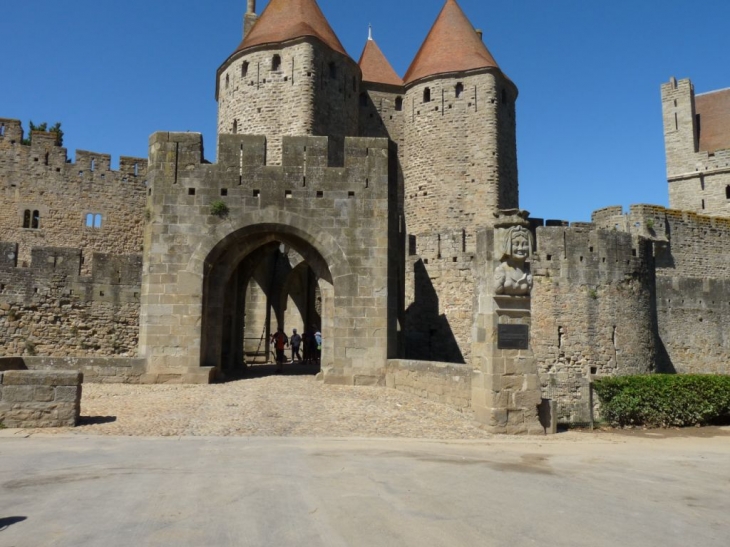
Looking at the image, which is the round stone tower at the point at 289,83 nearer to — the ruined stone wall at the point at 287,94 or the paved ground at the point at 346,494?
the ruined stone wall at the point at 287,94

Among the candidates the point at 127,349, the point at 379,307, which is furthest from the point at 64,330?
the point at 379,307

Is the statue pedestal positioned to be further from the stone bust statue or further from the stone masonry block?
the stone masonry block

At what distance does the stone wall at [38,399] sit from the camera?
7.92 m

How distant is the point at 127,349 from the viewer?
16.0 metres

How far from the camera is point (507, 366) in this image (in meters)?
8.51

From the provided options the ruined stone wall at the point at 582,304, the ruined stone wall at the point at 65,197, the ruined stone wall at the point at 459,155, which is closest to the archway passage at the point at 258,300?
the ruined stone wall at the point at 582,304

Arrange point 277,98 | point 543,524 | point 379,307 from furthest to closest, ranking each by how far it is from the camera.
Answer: point 277,98, point 379,307, point 543,524

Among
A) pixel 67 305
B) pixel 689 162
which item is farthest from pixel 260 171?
pixel 689 162

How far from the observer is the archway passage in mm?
13406

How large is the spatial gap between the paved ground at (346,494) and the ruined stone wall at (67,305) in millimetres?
8653

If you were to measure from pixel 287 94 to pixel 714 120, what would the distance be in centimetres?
2880

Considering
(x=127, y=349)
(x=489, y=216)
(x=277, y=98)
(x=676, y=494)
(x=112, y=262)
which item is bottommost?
(x=676, y=494)

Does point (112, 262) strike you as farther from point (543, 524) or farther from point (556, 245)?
point (543, 524)

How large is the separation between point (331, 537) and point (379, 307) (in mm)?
8860
